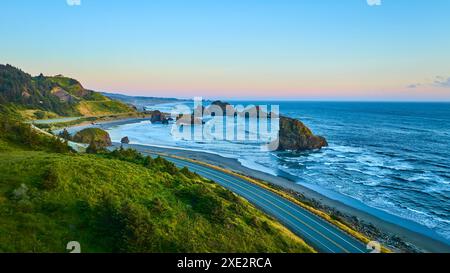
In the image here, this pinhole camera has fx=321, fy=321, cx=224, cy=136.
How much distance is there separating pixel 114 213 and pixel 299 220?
64.9 ft

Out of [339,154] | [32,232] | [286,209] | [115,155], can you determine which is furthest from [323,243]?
[339,154]

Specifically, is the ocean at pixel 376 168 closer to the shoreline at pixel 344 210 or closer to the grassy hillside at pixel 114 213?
the shoreline at pixel 344 210

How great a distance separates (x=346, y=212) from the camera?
40281 millimetres

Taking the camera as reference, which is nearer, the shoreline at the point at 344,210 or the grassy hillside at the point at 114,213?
the grassy hillside at the point at 114,213

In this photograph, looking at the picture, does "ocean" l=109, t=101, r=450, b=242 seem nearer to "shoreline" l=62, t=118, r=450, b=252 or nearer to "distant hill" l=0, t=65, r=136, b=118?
"shoreline" l=62, t=118, r=450, b=252

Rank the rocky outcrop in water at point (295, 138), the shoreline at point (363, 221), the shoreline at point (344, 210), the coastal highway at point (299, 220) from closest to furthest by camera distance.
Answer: the coastal highway at point (299, 220), the shoreline at point (363, 221), the shoreline at point (344, 210), the rocky outcrop in water at point (295, 138)

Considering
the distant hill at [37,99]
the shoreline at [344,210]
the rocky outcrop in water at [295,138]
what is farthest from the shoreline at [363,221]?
the distant hill at [37,99]

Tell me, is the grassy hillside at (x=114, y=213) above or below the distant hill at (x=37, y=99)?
below

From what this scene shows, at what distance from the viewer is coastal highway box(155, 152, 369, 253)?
28078 millimetres

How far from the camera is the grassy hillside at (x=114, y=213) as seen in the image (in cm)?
1809

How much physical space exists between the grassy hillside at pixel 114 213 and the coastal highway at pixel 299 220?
296 cm

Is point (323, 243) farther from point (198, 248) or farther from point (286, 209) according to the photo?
point (198, 248)

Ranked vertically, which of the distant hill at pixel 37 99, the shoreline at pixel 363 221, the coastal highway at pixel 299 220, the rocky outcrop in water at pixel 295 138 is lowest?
the shoreline at pixel 363 221

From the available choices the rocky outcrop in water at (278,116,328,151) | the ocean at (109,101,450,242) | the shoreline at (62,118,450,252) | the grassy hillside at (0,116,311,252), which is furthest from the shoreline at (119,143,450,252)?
the rocky outcrop in water at (278,116,328,151)
